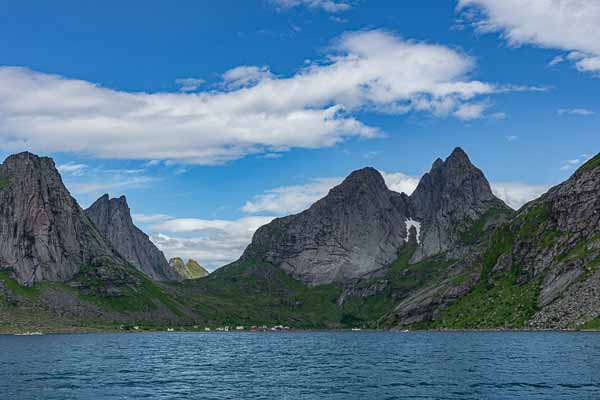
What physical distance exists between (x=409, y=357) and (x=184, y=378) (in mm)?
75745

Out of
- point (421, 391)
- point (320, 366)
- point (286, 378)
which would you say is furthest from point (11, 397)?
point (320, 366)

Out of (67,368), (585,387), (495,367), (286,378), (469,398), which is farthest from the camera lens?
(67,368)

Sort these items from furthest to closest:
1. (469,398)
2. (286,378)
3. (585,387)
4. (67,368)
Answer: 1. (67,368)
2. (286,378)
3. (585,387)
4. (469,398)

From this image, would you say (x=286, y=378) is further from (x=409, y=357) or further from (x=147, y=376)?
(x=409, y=357)

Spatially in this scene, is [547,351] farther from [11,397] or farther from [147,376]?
[11,397]

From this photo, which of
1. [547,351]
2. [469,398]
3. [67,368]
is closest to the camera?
[469,398]

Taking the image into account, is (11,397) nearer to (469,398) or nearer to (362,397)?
(362,397)

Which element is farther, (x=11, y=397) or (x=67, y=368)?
(x=67, y=368)

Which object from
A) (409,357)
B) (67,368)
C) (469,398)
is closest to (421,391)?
(469,398)

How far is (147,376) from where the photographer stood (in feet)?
448

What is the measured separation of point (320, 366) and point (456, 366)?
33583 millimetres

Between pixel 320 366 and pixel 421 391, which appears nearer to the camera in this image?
pixel 421 391

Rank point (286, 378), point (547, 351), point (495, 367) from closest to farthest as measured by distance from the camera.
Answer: point (286, 378)
point (495, 367)
point (547, 351)

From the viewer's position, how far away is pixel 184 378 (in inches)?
5251
